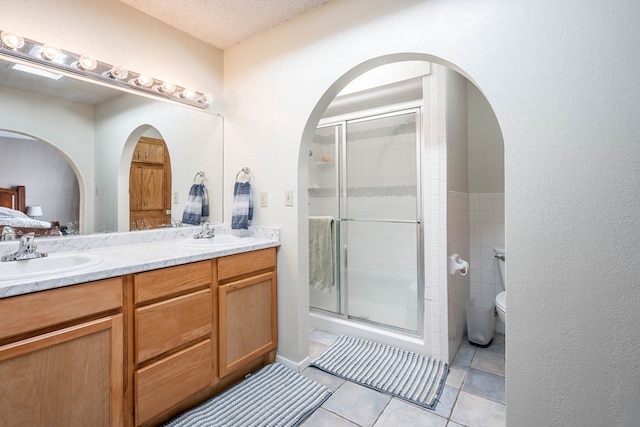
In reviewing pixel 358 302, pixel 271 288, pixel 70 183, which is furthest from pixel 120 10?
pixel 358 302

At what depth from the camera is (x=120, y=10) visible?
6.08ft

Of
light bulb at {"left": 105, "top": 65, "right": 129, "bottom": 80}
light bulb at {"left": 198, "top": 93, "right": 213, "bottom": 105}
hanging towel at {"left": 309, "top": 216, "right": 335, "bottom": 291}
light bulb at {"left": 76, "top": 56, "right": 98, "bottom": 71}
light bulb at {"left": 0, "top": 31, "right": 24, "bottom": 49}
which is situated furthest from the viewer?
hanging towel at {"left": 309, "top": 216, "right": 335, "bottom": 291}

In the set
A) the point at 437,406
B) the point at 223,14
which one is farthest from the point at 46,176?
the point at 437,406

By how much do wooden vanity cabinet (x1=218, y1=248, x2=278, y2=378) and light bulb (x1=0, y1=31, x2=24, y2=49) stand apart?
57.0 inches

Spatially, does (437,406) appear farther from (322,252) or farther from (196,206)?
(196,206)

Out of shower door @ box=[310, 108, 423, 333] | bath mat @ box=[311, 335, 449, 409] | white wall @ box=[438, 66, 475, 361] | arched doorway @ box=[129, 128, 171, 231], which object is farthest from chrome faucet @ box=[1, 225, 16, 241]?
white wall @ box=[438, 66, 475, 361]

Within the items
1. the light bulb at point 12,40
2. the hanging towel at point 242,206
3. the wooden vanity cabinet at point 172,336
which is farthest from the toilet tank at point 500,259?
the light bulb at point 12,40

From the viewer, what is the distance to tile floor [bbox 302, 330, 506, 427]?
1.56 metres

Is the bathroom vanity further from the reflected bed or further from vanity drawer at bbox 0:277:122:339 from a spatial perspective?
the reflected bed

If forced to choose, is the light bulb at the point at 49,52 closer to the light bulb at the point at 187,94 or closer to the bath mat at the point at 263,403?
the light bulb at the point at 187,94

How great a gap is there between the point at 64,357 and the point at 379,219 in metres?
2.19

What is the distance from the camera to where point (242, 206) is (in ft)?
7.14

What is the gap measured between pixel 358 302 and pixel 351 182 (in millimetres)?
1114

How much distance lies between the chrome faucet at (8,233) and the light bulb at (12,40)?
35.0 inches
